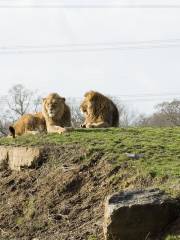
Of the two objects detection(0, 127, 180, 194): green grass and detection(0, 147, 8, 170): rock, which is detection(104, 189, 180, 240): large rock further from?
detection(0, 147, 8, 170): rock

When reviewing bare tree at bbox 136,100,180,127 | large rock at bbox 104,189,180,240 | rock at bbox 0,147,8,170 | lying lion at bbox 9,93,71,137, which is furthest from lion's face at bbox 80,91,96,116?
bare tree at bbox 136,100,180,127

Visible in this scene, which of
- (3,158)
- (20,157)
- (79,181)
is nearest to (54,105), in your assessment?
(3,158)

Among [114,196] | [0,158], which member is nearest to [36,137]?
[0,158]

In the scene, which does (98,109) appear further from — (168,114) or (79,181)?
(168,114)

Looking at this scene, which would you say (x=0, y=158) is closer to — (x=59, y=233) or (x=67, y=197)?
(x=67, y=197)

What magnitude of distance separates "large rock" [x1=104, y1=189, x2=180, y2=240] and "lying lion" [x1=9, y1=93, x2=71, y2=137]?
8873mm

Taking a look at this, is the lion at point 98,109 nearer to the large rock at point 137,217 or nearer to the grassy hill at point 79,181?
the grassy hill at point 79,181

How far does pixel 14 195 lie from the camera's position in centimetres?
1430

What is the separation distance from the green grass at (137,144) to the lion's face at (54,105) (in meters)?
1.89

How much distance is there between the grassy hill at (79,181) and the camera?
11882 millimetres

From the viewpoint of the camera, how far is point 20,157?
15.5 metres

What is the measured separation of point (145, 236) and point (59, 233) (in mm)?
1919

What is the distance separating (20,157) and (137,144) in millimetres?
2566

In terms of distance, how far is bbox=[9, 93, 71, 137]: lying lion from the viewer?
63.7 feet
